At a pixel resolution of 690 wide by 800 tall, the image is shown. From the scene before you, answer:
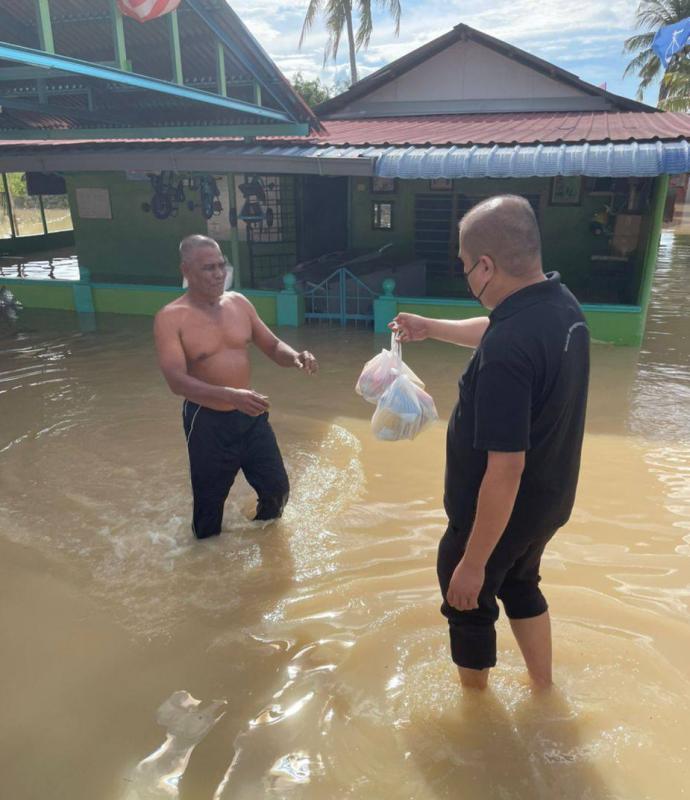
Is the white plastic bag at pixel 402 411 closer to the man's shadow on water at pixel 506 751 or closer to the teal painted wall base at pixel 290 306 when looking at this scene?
the man's shadow on water at pixel 506 751

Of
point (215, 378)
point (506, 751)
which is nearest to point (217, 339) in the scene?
point (215, 378)

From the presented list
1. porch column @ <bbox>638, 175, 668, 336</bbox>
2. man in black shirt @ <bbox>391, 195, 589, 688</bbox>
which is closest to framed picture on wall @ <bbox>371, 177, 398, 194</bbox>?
porch column @ <bbox>638, 175, 668, 336</bbox>

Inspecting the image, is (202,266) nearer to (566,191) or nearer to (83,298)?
(83,298)

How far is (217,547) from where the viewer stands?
385 centimetres

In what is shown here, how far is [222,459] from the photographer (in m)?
3.54

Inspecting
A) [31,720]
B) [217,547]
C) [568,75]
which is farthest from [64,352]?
[568,75]

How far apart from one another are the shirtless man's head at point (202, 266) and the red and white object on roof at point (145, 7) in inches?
145

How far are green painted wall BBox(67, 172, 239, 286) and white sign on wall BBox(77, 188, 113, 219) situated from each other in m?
0.08

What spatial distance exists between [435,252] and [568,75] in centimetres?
465

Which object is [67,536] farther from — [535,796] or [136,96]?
[136,96]

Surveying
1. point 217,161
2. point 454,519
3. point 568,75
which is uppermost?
point 568,75

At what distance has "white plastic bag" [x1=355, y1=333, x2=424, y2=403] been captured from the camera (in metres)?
3.05

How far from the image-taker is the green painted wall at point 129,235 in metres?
11.7

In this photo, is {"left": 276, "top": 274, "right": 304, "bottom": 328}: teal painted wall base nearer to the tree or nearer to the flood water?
the flood water
